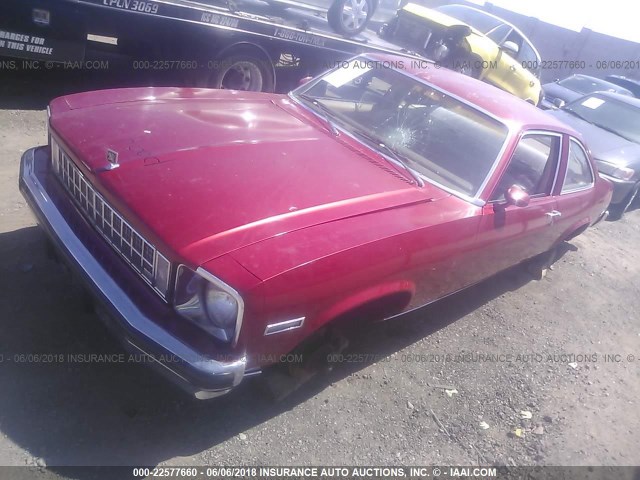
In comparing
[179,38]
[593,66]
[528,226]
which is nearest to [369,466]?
[528,226]

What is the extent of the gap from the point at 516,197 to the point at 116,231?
238 centimetres

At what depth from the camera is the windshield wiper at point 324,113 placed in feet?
11.7

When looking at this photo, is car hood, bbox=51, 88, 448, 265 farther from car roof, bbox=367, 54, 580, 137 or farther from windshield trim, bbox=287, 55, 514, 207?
car roof, bbox=367, 54, 580, 137

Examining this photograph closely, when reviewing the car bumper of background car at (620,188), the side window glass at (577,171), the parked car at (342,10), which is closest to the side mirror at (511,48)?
the parked car at (342,10)

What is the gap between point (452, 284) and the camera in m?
3.39

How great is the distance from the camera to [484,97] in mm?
3764

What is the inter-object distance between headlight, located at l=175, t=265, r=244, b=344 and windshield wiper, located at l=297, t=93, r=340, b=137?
65.7 inches

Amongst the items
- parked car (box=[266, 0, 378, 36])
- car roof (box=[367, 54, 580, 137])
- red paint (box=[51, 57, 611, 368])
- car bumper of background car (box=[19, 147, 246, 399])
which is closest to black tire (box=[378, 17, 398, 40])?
parked car (box=[266, 0, 378, 36])

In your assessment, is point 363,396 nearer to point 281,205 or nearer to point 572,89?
point 281,205

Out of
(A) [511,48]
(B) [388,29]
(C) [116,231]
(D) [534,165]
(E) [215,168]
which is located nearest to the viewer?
(C) [116,231]

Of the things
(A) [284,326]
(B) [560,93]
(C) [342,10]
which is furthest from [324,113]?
(B) [560,93]

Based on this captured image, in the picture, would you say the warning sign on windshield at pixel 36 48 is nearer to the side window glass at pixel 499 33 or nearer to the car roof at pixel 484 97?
the car roof at pixel 484 97

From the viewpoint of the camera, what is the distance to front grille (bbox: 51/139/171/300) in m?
2.31

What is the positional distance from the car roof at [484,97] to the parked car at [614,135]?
10.8 ft
